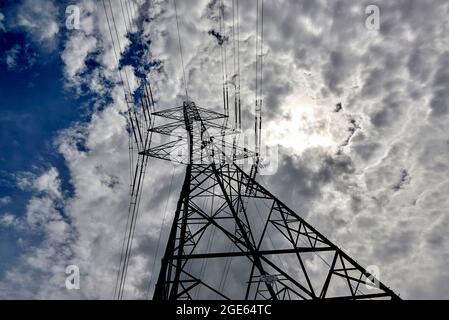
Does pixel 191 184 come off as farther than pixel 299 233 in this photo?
Yes

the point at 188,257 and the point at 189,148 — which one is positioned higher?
the point at 189,148

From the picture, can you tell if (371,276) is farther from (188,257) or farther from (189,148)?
(189,148)

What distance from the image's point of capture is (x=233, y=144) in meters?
16.3

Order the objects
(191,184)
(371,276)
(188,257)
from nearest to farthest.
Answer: (371,276) → (188,257) → (191,184)
